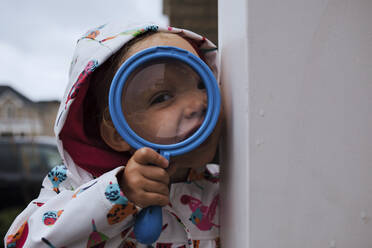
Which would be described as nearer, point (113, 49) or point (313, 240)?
point (313, 240)

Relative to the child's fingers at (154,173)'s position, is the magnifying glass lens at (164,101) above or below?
above

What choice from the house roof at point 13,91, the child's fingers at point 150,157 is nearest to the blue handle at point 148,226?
the child's fingers at point 150,157

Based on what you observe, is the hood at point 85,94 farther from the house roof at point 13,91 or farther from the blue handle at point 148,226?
the house roof at point 13,91

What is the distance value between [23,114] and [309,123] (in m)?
21.0

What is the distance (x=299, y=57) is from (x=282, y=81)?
52mm

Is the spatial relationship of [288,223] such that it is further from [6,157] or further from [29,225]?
[6,157]

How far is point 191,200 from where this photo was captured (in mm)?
1168

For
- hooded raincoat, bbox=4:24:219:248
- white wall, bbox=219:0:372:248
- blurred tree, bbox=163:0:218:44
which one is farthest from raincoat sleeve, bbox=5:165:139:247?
blurred tree, bbox=163:0:218:44

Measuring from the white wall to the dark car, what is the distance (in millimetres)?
4028

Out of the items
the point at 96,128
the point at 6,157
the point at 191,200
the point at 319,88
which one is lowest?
the point at 6,157

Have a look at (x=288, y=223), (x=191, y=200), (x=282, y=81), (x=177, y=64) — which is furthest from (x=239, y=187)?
(x=191, y=200)

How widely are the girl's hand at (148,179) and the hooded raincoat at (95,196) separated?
0.14 feet

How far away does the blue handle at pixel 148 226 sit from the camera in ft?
2.58

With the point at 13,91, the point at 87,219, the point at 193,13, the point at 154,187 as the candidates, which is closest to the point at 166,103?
the point at 154,187
